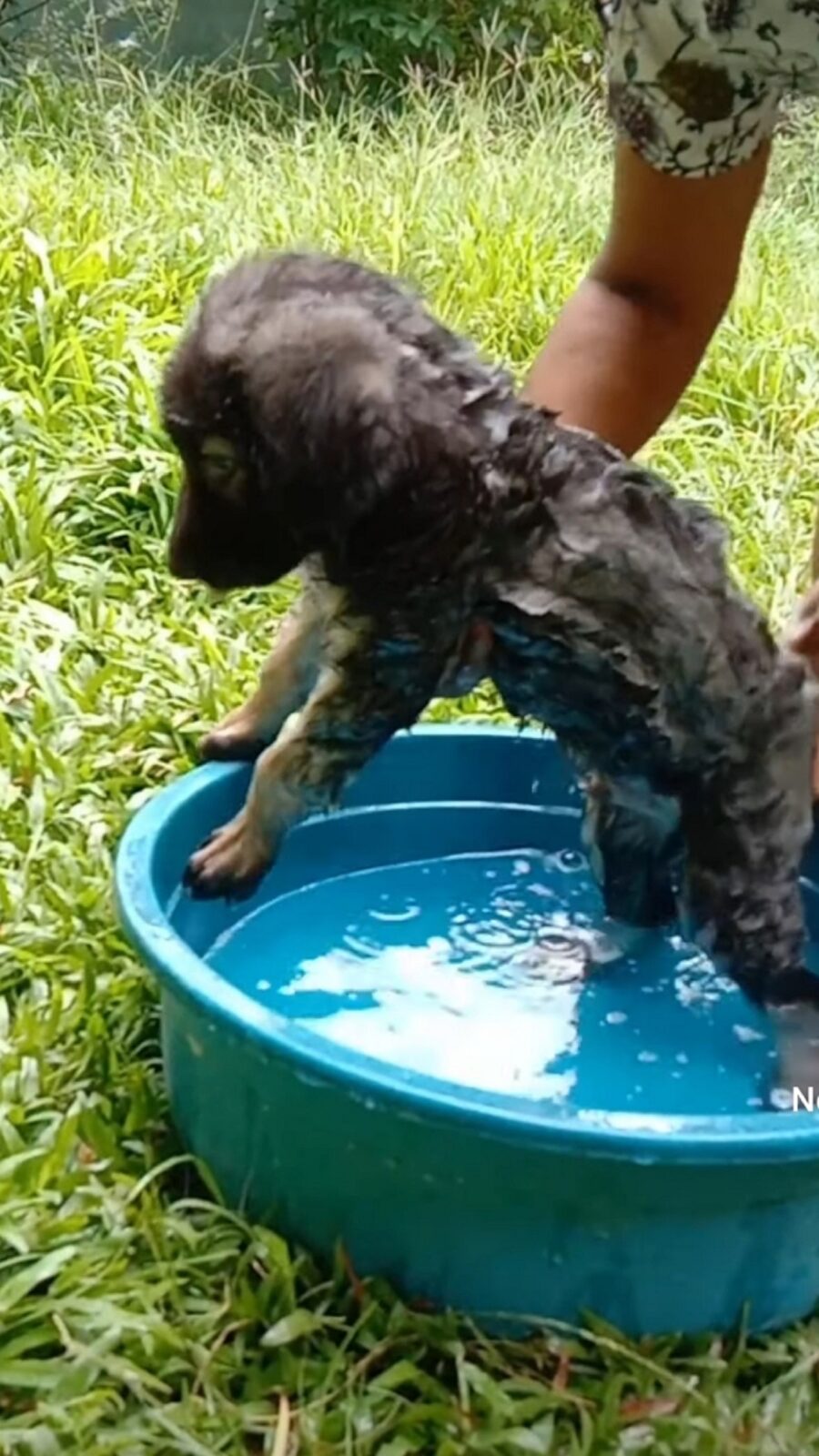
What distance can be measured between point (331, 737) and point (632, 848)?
0.48m

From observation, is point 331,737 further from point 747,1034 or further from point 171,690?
point 171,690

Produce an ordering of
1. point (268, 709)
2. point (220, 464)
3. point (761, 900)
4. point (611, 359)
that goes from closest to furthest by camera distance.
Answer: point (220, 464), point (761, 900), point (268, 709), point (611, 359)

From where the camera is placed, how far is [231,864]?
91.2 inches

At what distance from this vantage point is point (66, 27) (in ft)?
25.4

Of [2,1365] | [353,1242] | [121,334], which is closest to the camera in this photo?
[2,1365]

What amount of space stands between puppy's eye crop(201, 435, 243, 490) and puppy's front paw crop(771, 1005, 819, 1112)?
34.9 inches

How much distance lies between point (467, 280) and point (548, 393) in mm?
1942

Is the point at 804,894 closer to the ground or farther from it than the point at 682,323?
closer to the ground

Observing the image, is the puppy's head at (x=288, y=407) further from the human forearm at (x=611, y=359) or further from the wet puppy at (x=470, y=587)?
the human forearm at (x=611, y=359)

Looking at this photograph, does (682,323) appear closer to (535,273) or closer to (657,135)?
(657,135)

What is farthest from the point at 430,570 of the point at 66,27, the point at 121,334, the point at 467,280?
the point at 66,27

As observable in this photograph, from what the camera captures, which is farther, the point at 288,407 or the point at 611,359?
the point at 611,359

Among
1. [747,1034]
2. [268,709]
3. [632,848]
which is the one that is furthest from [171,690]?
[747,1034]

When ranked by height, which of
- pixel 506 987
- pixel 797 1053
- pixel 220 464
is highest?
pixel 220 464
